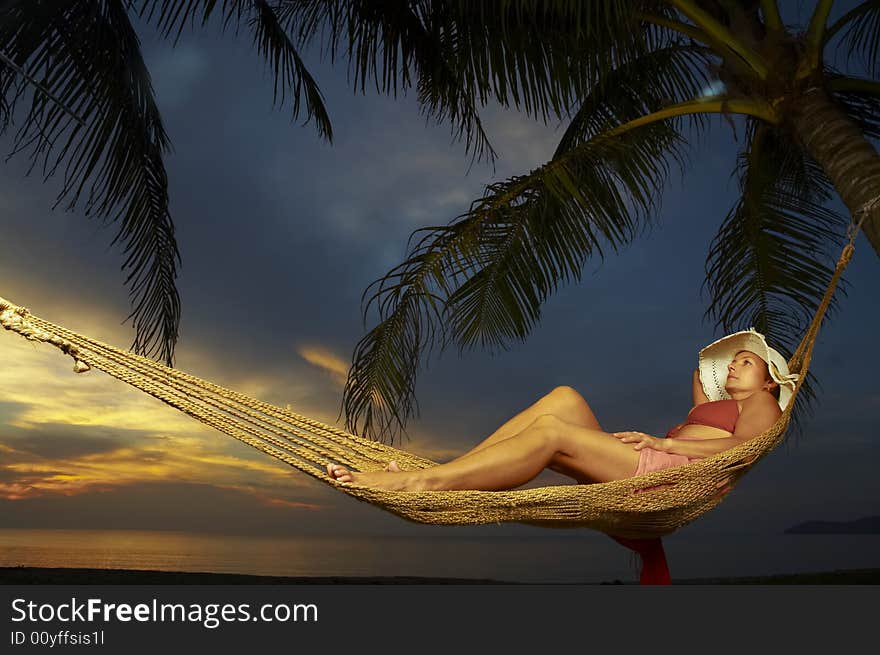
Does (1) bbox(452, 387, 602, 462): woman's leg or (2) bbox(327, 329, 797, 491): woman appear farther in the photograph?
(1) bbox(452, 387, 602, 462): woman's leg

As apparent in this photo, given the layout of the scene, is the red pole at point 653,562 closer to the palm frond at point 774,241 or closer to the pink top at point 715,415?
the pink top at point 715,415

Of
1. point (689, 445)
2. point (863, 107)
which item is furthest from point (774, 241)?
point (689, 445)

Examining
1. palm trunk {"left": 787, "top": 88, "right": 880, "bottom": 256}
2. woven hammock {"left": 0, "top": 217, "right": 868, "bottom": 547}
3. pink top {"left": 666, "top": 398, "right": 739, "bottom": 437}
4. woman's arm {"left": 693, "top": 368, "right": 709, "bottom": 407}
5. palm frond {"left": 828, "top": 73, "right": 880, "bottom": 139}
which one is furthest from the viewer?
palm frond {"left": 828, "top": 73, "right": 880, "bottom": 139}

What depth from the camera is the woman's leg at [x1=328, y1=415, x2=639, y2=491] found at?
1924 millimetres

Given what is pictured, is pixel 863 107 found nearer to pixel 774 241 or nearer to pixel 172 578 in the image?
pixel 774 241

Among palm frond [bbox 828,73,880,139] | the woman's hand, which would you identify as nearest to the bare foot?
the woman's hand

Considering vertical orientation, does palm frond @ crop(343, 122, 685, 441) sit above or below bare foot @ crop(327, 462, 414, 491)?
above

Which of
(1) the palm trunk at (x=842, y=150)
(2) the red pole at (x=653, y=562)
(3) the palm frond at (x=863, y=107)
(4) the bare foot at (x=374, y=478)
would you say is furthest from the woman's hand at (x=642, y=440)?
(3) the palm frond at (x=863, y=107)

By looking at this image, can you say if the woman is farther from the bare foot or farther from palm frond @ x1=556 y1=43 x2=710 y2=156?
palm frond @ x1=556 y1=43 x2=710 y2=156

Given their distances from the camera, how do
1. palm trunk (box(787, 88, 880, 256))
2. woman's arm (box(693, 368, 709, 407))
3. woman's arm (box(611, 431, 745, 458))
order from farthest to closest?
palm trunk (box(787, 88, 880, 256)) < woman's arm (box(693, 368, 709, 407)) < woman's arm (box(611, 431, 745, 458))

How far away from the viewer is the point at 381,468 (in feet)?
6.64

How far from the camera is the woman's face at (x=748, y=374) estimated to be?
2.27m
